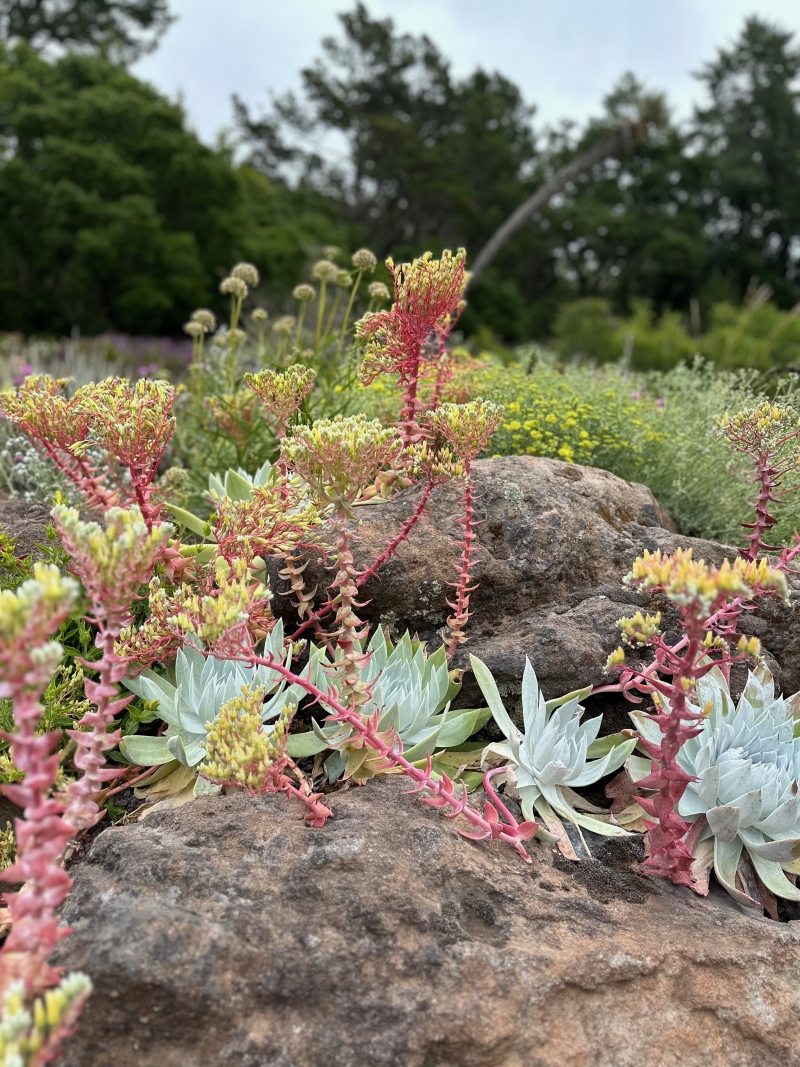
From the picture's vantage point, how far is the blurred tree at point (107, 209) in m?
19.6

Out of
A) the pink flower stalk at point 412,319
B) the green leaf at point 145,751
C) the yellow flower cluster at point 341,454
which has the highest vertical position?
the pink flower stalk at point 412,319

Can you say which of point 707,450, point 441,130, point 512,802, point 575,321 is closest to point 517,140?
point 441,130

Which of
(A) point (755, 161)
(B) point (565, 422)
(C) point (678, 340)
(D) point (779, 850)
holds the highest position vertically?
(A) point (755, 161)

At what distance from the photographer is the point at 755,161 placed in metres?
38.8

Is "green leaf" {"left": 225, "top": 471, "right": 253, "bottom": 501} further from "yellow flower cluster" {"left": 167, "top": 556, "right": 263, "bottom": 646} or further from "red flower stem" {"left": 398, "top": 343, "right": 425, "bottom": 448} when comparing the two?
"yellow flower cluster" {"left": 167, "top": 556, "right": 263, "bottom": 646}

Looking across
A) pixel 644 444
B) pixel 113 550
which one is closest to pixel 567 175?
pixel 644 444

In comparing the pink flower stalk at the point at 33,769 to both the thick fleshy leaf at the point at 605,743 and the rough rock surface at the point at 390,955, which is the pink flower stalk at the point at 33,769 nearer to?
the rough rock surface at the point at 390,955

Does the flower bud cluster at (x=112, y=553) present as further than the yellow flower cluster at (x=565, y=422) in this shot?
No

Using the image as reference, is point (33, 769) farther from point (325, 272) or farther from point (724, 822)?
point (325, 272)

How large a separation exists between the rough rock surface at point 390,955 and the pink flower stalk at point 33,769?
210mm

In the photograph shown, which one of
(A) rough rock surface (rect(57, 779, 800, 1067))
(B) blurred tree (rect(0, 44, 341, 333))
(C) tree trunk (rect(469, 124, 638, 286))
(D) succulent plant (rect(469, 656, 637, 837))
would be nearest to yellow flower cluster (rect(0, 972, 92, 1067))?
(A) rough rock surface (rect(57, 779, 800, 1067))

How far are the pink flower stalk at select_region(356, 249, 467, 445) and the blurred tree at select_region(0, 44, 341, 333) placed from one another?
19.1 meters

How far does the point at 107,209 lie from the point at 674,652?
2083 cm

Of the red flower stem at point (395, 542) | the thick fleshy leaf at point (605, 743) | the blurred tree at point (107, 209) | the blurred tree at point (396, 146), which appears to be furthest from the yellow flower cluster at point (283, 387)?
the blurred tree at point (396, 146)
